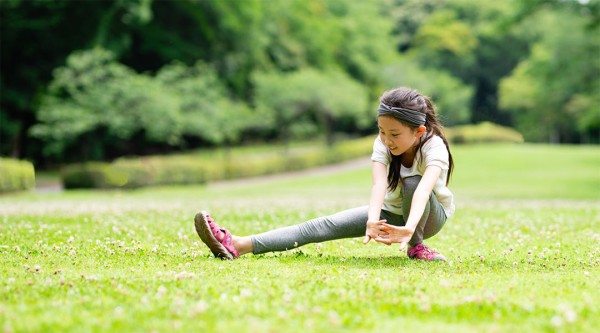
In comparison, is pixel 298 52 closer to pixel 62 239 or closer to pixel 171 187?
pixel 171 187

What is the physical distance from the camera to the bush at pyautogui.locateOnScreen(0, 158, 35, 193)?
2434 cm

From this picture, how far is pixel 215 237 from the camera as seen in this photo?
6.02m

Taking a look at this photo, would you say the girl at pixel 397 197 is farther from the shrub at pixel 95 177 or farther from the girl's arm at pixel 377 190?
the shrub at pixel 95 177

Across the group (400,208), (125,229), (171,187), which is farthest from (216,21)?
(400,208)

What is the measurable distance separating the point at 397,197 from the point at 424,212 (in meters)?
0.36

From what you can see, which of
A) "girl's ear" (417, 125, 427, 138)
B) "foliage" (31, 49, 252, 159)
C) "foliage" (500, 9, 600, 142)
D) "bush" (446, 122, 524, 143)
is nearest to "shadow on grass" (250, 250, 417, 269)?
"girl's ear" (417, 125, 427, 138)

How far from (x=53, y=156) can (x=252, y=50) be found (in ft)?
53.1

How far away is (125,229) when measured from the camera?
29.5 ft

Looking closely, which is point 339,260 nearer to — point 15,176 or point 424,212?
point 424,212

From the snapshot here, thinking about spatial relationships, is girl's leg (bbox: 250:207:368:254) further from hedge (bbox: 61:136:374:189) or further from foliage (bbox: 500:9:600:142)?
foliage (bbox: 500:9:600:142)

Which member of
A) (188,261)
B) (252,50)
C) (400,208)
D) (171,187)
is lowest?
(171,187)

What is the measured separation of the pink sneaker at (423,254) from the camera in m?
6.12

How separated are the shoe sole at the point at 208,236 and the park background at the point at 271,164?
164 millimetres

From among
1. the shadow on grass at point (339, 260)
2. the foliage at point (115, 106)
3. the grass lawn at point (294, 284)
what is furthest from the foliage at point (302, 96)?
the shadow on grass at point (339, 260)
